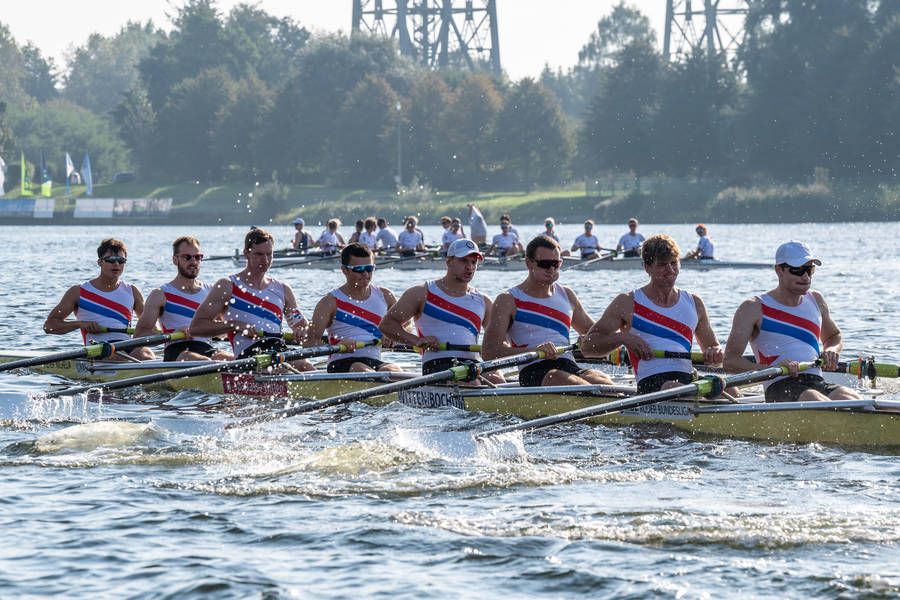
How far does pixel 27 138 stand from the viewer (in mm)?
129750

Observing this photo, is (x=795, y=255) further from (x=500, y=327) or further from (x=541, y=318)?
(x=500, y=327)

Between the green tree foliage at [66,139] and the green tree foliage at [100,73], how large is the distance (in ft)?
168

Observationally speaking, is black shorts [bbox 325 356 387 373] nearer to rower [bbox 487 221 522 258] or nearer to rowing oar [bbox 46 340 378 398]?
rowing oar [bbox 46 340 378 398]

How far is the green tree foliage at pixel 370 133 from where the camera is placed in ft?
338

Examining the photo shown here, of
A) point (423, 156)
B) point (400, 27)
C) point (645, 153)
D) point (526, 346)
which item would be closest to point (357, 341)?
point (526, 346)

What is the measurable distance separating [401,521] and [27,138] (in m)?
127

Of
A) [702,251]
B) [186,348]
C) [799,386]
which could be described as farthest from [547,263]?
[702,251]

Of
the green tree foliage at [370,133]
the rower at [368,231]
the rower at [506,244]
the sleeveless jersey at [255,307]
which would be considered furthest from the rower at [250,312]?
the green tree foliage at [370,133]

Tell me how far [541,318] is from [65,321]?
5435 mm

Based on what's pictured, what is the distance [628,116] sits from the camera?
303 ft

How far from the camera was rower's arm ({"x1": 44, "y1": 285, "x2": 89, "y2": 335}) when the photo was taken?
15406 millimetres

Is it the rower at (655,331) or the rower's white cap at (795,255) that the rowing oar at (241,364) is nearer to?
the rower at (655,331)

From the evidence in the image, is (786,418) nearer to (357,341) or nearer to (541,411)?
(541,411)

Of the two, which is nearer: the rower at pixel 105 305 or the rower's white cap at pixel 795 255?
the rower's white cap at pixel 795 255
